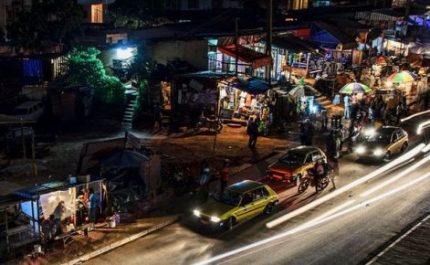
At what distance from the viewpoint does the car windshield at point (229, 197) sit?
754 inches

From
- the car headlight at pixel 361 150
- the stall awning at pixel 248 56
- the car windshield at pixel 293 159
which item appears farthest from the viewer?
the stall awning at pixel 248 56

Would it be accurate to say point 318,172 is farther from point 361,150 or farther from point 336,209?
point 361,150

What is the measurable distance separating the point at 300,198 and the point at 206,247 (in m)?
5.97

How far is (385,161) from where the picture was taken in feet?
88.8

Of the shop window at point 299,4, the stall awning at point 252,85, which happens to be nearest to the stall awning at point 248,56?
the stall awning at point 252,85

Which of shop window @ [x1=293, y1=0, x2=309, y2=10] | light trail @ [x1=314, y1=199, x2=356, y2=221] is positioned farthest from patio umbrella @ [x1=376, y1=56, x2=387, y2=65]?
light trail @ [x1=314, y1=199, x2=356, y2=221]

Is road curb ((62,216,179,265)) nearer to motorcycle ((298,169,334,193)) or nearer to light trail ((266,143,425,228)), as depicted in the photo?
light trail ((266,143,425,228))

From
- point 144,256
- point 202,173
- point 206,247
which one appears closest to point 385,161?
point 202,173

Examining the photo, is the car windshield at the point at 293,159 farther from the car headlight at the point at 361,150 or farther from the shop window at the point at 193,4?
the shop window at the point at 193,4

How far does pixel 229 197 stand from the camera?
19.4 meters

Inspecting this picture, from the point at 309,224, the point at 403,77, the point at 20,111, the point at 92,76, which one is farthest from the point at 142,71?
the point at 309,224

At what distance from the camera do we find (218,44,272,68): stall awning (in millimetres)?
31486

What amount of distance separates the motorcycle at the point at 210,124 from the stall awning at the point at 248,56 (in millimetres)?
3929

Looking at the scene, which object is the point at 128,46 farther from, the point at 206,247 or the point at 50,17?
the point at 206,247
